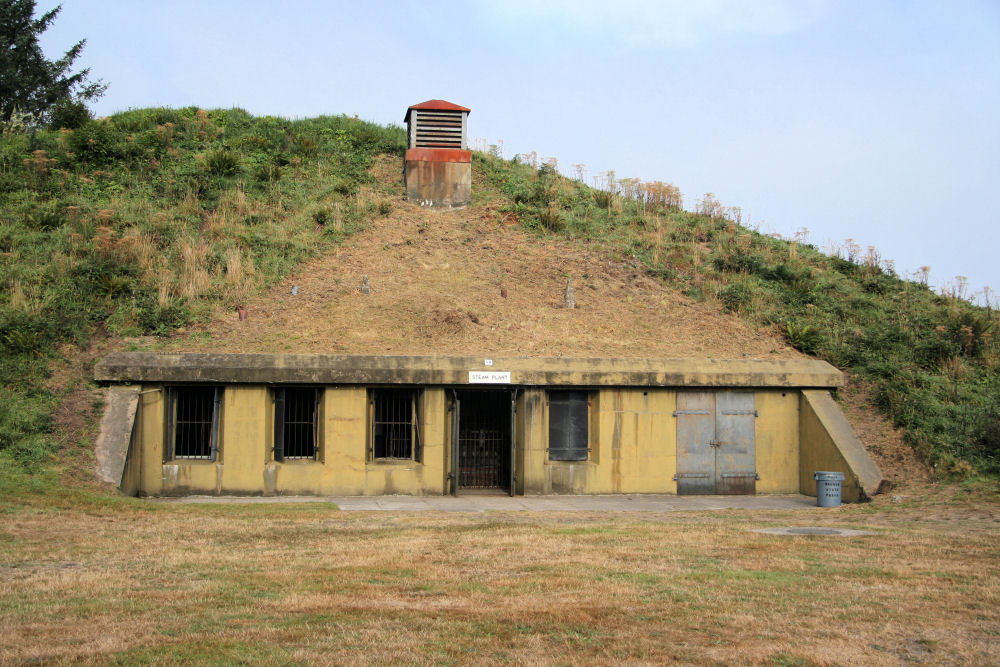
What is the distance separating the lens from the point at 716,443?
18219 millimetres

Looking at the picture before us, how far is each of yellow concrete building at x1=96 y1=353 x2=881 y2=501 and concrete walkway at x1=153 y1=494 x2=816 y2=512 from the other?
0.39 m

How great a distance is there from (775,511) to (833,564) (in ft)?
19.2

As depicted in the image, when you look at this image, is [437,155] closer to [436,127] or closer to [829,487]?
[436,127]

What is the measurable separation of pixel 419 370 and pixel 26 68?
28.5 metres

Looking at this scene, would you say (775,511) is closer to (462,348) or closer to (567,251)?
(462,348)

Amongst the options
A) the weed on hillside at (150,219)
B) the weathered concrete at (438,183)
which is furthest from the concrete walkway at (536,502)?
the weathered concrete at (438,183)

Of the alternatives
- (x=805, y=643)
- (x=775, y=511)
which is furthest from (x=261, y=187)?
(x=805, y=643)

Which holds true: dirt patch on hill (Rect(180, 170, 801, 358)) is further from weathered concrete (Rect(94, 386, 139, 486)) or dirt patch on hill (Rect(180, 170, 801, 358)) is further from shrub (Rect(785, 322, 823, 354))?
weathered concrete (Rect(94, 386, 139, 486))

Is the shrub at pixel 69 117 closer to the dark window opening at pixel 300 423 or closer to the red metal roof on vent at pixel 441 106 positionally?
the red metal roof on vent at pixel 441 106

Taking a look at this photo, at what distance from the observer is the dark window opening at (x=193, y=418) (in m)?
16.9

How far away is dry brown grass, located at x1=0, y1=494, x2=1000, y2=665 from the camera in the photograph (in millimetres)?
6438

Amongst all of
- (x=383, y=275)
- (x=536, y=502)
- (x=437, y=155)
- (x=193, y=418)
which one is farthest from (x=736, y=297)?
(x=193, y=418)

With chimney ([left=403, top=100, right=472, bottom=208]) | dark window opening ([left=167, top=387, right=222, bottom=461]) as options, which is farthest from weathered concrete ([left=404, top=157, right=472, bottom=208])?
dark window opening ([left=167, top=387, right=222, bottom=461])

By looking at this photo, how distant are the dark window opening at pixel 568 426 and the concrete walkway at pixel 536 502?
932 mm
